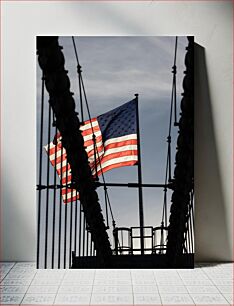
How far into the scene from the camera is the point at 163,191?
3.95 meters

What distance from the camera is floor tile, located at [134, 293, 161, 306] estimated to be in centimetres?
320

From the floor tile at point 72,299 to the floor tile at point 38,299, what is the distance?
35 millimetres

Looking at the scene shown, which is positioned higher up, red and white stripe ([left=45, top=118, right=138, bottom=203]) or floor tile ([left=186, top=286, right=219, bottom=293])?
red and white stripe ([left=45, top=118, right=138, bottom=203])

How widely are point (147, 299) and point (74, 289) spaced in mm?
461

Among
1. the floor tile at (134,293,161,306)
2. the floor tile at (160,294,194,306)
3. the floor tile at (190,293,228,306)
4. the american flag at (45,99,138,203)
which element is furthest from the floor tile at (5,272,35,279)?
the floor tile at (190,293,228,306)

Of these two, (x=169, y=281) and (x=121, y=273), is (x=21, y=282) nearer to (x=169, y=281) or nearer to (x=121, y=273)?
(x=121, y=273)

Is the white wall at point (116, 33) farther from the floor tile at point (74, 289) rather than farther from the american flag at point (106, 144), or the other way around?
the floor tile at point (74, 289)

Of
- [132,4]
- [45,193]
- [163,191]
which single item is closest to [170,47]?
[132,4]

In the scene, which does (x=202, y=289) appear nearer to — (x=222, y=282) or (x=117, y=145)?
(x=222, y=282)

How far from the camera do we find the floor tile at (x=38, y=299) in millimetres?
3215

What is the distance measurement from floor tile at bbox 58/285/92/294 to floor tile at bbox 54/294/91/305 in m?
0.07

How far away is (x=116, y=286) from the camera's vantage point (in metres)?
3.51

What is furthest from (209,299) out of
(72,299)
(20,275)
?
(20,275)

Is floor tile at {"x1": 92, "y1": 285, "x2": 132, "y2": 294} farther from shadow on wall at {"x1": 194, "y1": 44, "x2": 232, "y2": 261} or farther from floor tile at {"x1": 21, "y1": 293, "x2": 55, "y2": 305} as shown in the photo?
shadow on wall at {"x1": 194, "y1": 44, "x2": 232, "y2": 261}
